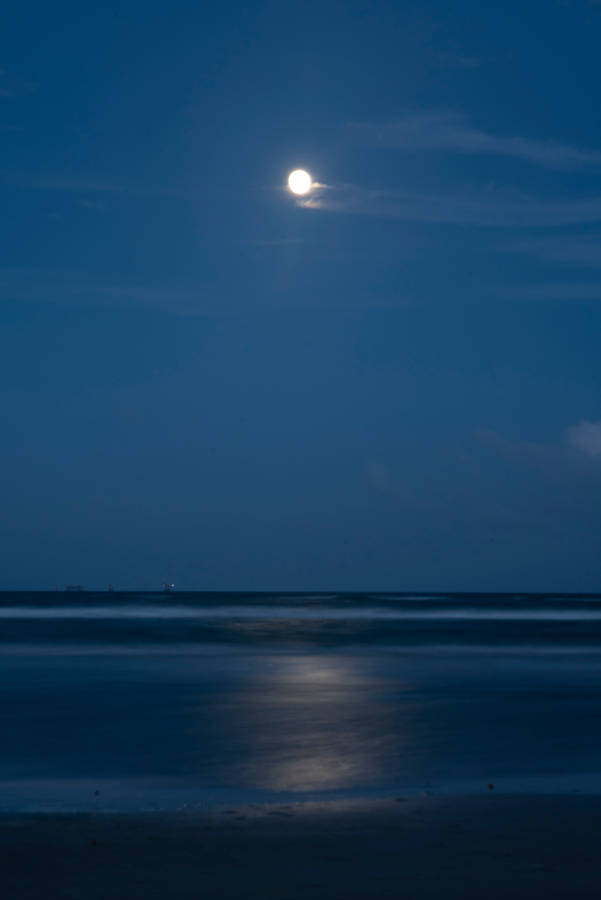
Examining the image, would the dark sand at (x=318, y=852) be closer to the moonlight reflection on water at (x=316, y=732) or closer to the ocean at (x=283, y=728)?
the ocean at (x=283, y=728)

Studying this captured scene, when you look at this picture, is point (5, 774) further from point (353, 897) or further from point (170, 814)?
point (353, 897)

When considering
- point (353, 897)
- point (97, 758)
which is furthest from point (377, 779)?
point (353, 897)

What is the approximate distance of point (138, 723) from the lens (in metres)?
16.5

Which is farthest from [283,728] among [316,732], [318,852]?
[318,852]

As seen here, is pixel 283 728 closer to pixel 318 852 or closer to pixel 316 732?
pixel 316 732

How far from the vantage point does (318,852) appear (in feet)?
26.3

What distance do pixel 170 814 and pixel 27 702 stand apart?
35.8 feet

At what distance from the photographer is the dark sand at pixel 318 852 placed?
276 inches

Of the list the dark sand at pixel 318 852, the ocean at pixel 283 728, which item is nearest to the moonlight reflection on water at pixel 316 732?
the ocean at pixel 283 728

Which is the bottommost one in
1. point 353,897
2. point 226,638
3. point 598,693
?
point 353,897

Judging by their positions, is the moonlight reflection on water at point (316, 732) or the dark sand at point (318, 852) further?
the moonlight reflection on water at point (316, 732)

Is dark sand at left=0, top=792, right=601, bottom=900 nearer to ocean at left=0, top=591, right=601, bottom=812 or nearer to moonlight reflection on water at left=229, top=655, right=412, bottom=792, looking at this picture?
ocean at left=0, top=591, right=601, bottom=812

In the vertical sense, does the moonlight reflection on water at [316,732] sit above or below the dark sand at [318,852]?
above

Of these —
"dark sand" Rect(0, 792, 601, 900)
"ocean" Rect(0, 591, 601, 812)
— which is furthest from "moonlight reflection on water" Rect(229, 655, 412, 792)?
"dark sand" Rect(0, 792, 601, 900)
